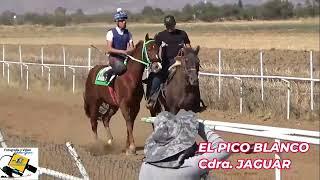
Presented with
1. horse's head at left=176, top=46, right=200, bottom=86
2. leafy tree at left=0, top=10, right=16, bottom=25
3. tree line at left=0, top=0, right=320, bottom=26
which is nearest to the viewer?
tree line at left=0, top=0, right=320, bottom=26

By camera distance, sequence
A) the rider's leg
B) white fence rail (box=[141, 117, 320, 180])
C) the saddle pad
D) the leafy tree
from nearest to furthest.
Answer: white fence rail (box=[141, 117, 320, 180]), the rider's leg, the saddle pad, the leafy tree

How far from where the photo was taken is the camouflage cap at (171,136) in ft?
10.9

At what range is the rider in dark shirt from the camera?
10133 millimetres

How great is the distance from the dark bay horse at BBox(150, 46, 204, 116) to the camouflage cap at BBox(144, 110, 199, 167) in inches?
254

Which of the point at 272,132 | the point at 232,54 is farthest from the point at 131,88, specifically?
the point at 232,54

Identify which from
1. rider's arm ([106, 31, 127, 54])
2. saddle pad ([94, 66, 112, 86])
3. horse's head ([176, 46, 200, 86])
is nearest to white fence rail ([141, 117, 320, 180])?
horse's head ([176, 46, 200, 86])

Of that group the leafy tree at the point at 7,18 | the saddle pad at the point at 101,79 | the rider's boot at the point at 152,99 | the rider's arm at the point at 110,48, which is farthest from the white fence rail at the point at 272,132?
the leafy tree at the point at 7,18

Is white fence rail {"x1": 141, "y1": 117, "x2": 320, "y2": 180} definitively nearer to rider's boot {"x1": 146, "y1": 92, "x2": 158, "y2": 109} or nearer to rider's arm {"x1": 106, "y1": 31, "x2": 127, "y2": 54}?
rider's arm {"x1": 106, "y1": 31, "x2": 127, "y2": 54}

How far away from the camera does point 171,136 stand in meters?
3.33

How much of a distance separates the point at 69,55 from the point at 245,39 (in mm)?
7905

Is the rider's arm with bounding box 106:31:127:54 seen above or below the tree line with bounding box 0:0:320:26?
below

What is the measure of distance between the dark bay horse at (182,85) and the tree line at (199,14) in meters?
0.82

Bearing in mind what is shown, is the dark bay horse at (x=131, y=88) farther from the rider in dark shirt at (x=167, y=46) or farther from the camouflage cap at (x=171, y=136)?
the camouflage cap at (x=171, y=136)

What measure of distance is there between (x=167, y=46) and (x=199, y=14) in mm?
1353
